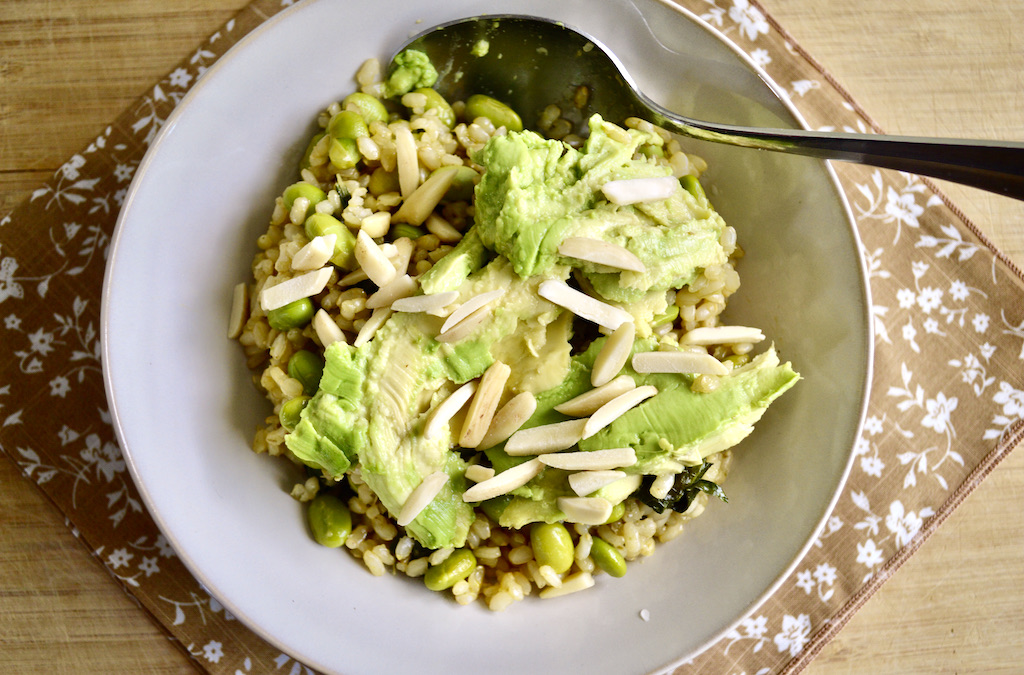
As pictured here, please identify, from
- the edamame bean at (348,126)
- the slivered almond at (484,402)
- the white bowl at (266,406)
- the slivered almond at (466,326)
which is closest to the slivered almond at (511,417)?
the slivered almond at (484,402)

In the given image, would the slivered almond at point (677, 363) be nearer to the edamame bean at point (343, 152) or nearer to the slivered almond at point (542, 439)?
the slivered almond at point (542, 439)

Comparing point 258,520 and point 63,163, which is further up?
point 63,163

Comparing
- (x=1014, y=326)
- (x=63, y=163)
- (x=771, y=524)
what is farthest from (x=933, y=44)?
(x=63, y=163)

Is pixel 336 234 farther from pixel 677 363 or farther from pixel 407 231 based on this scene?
pixel 677 363

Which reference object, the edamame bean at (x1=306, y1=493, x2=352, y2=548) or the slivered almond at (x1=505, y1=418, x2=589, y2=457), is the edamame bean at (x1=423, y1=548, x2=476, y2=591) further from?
the slivered almond at (x1=505, y1=418, x2=589, y2=457)

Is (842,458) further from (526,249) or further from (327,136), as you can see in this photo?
(327,136)
